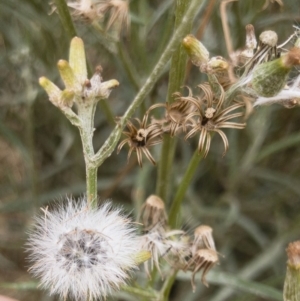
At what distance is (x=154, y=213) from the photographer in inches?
25.0

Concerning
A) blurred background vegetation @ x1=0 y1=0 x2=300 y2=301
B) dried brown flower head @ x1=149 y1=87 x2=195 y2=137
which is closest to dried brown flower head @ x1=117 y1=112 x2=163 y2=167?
dried brown flower head @ x1=149 y1=87 x2=195 y2=137

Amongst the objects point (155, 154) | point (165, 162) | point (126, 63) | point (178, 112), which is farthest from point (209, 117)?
point (155, 154)

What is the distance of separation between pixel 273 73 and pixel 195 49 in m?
0.09

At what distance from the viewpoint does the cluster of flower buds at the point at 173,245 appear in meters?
0.60

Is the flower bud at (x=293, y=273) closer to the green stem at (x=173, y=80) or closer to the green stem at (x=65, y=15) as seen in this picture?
the green stem at (x=173, y=80)

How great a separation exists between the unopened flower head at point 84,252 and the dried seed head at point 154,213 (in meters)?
0.09

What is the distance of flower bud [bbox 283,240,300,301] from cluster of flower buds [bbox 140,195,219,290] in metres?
0.09

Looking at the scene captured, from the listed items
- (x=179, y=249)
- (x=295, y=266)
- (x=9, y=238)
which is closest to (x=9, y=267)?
(x=9, y=238)

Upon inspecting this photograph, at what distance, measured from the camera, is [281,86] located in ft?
1.54

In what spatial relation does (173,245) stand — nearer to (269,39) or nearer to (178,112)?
(178,112)

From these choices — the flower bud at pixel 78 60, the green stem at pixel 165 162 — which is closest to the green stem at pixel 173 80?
the green stem at pixel 165 162

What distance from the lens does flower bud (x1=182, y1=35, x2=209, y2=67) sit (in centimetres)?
50

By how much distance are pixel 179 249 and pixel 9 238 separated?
0.88m

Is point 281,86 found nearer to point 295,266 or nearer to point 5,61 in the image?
point 295,266
